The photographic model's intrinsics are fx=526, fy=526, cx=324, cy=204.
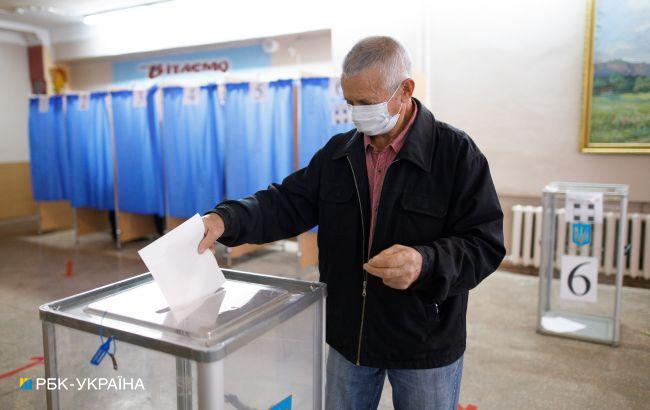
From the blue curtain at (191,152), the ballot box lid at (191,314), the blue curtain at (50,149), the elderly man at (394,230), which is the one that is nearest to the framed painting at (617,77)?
the blue curtain at (191,152)

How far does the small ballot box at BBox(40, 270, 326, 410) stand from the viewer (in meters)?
1.02

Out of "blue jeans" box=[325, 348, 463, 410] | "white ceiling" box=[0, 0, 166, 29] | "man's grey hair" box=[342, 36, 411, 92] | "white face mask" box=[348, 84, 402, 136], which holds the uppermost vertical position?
"white ceiling" box=[0, 0, 166, 29]

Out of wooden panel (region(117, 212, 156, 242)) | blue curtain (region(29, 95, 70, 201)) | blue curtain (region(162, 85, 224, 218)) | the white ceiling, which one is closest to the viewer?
blue curtain (region(162, 85, 224, 218))

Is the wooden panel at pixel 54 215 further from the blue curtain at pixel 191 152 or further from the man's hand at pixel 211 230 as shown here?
the man's hand at pixel 211 230

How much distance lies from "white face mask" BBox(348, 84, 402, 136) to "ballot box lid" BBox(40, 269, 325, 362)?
1.33 feet

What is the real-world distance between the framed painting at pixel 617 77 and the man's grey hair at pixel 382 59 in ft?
11.7

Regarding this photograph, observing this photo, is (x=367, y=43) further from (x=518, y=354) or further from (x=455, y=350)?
(x=518, y=354)

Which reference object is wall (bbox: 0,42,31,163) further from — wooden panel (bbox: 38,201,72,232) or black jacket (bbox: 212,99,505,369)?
black jacket (bbox: 212,99,505,369)

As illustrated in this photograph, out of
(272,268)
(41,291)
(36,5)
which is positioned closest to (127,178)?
(41,291)

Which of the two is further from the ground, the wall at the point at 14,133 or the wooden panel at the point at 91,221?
the wall at the point at 14,133

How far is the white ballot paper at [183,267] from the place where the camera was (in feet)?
3.72

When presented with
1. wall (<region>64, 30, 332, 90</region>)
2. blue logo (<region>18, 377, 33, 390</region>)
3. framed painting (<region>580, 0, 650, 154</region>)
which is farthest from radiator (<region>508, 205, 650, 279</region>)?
Result: blue logo (<region>18, 377, 33, 390</region>)

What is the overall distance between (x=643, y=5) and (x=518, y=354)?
285 cm

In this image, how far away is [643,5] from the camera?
13.0 feet
